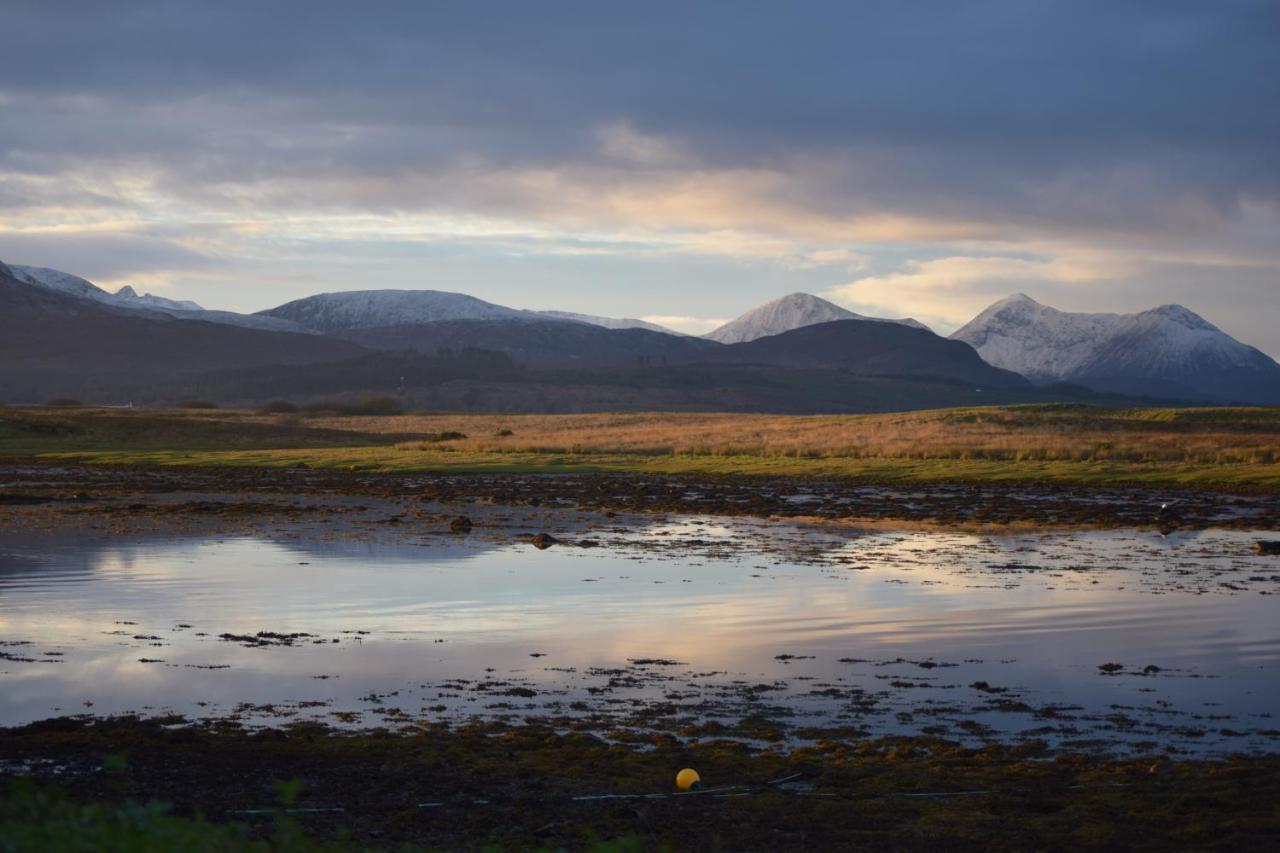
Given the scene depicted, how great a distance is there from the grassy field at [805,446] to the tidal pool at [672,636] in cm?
2575

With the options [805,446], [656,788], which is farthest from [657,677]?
[805,446]

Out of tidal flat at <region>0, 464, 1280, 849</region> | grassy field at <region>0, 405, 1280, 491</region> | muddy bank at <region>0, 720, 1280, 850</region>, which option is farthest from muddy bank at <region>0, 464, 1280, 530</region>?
muddy bank at <region>0, 720, 1280, 850</region>

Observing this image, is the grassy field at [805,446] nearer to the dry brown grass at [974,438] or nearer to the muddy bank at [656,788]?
the dry brown grass at [974,438]

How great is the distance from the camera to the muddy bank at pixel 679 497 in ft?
124

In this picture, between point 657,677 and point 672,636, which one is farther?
point 672,636

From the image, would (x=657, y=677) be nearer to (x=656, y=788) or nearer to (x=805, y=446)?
(x=656, y=788)

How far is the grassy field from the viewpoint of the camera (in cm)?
5600

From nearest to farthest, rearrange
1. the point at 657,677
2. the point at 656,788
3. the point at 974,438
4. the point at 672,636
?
the point at 656,788 → the point at 657,677 → the point at 672,636 → the point at 974,438

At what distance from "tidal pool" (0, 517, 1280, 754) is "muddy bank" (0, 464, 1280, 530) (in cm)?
695

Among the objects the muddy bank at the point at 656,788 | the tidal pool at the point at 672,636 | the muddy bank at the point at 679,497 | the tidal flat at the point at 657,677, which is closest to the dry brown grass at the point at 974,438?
the muddy bank at the point at 679,497

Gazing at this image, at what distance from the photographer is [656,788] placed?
11.1 meters

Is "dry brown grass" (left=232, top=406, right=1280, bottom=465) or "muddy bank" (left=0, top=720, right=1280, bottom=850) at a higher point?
"dry brown grass" (left=232, top=406, right=1280, bottom=465)

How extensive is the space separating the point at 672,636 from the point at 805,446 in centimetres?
5083

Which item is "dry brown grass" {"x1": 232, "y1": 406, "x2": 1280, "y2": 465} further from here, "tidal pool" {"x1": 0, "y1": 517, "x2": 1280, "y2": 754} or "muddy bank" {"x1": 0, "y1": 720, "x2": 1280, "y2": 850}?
"muddy bank" {"x1": 0, "y1": 720, "x2": 1280, "y2": 850}
